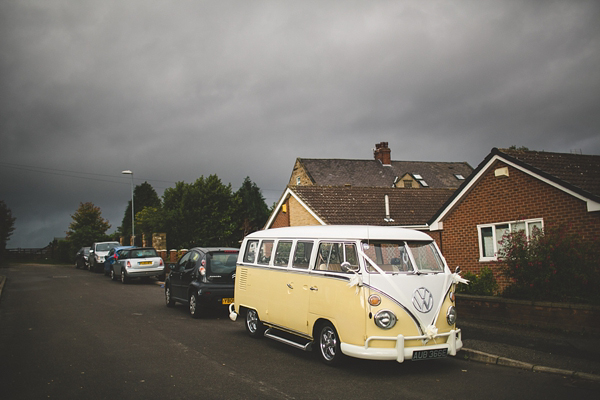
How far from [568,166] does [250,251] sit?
31.0 feet

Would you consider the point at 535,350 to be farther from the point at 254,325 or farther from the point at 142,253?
the point at 142,253

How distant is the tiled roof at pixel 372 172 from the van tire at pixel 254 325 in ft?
107

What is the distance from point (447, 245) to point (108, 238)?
43.3 metres

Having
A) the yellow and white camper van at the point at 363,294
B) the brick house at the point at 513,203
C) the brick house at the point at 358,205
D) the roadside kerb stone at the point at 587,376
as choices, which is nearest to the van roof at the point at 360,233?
the yellow and white camper van at the point at 363,294

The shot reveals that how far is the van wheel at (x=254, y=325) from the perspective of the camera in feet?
30.3

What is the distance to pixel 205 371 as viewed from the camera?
6.75 m

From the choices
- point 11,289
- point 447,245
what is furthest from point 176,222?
point 447,245

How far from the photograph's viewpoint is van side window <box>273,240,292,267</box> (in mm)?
8320

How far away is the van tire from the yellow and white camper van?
24.4 inches

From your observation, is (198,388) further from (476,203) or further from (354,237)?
(476,203)

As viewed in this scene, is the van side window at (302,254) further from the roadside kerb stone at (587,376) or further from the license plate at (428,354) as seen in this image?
the roadside kerb stone at (587,376)

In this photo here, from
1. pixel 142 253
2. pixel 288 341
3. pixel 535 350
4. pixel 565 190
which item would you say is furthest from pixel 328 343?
pixel 142 253

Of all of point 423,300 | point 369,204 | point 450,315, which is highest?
point 369,204

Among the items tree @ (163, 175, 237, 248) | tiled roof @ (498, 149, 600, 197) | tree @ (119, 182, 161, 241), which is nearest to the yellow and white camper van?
tiled roof @ (498, 149, 600, 197)
